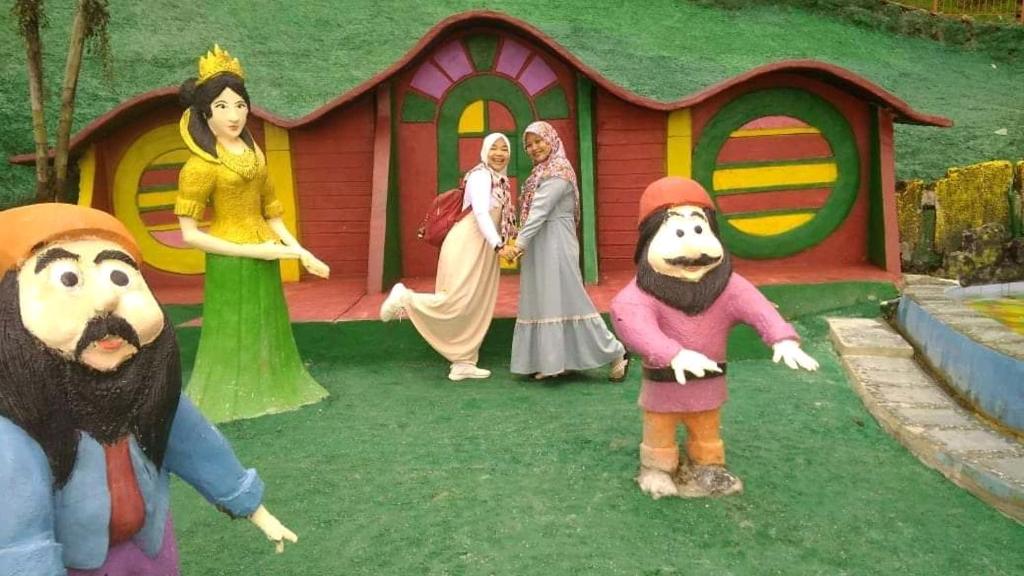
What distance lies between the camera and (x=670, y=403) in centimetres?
339

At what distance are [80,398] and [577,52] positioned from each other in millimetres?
9838

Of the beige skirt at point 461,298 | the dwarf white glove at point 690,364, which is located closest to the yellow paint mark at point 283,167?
the beige skirt at point 461,298

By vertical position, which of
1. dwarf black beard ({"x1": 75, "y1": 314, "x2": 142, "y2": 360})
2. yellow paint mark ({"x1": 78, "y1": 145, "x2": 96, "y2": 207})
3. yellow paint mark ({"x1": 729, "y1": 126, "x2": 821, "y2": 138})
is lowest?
dwarf black beard ({"x1": 75, "y1": 314, "x2": 142, "y2": 360})

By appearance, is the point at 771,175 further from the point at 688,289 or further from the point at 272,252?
the point at 272,252

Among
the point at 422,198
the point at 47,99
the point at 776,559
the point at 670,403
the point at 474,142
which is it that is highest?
the point at 47,99

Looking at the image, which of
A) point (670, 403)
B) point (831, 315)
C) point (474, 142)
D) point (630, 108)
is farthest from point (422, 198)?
point (670, 403)

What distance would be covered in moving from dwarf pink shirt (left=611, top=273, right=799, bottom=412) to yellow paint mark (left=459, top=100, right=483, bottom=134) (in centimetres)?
359

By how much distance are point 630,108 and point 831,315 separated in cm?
219

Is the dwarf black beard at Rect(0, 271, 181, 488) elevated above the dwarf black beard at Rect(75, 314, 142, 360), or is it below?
below

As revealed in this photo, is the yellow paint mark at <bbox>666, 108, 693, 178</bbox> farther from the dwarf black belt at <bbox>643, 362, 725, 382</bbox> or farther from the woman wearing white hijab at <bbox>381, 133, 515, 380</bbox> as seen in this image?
the dwarf black belt at <bbox>643, 362, 725, 382</bbox>

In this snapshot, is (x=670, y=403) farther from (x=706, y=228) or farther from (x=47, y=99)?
(x=47, y=99)

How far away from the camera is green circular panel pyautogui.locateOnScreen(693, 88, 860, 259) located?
667 cm

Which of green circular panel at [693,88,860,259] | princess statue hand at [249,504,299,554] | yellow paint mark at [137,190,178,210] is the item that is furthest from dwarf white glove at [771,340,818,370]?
yellow paint mark at [137,190,178,210]

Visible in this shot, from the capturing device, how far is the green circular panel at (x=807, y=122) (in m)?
6.67
